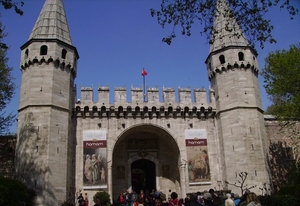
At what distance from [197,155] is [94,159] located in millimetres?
7023

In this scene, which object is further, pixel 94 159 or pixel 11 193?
pixel 94 159

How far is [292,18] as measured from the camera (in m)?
9.30

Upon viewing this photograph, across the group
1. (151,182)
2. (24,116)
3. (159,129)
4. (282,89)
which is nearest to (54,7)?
(24,116)

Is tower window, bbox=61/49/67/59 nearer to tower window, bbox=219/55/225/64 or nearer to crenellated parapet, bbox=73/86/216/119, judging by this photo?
crenellated parapet, bbox=73/86/216/119

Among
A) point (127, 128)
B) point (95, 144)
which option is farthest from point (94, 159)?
point (127, 128)

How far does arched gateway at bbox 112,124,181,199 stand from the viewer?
2269 cm

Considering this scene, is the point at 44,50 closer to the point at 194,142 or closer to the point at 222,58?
the point at 194,142

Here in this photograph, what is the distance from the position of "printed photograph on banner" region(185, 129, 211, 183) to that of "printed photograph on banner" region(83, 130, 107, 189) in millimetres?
5797

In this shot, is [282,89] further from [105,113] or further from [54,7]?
[54,7]

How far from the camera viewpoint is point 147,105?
22281mm

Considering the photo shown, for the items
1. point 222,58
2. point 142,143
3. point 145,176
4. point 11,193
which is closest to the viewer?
point 11,193

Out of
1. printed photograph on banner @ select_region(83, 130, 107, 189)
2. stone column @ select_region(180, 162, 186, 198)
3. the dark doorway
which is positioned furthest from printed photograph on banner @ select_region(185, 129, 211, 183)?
printed photograph on banner @ select_region(83, 130, 107, 189)

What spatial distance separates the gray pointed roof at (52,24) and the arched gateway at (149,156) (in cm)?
836

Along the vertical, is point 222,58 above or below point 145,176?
above
